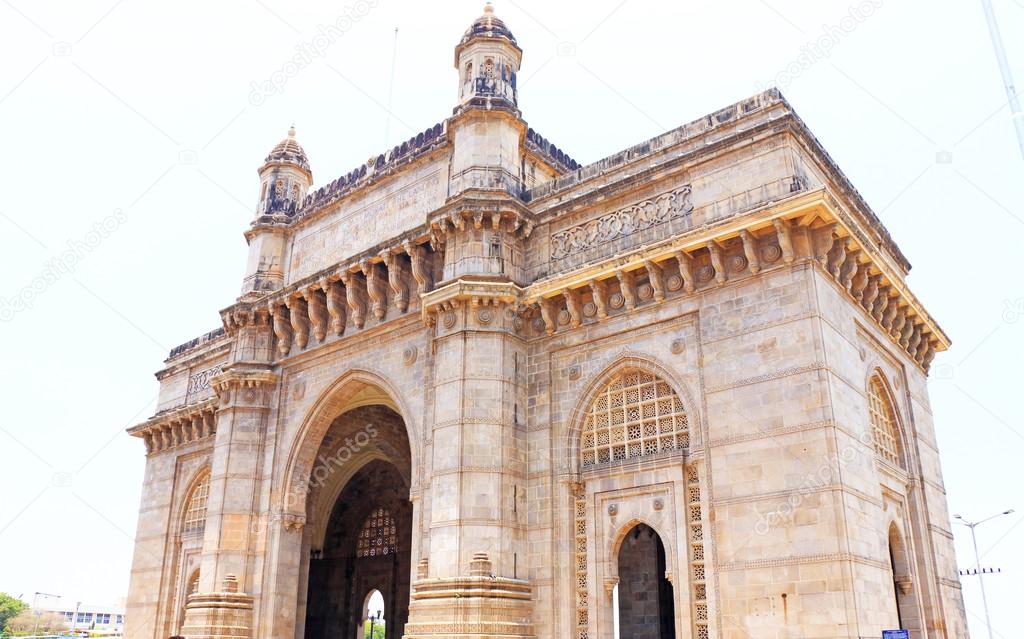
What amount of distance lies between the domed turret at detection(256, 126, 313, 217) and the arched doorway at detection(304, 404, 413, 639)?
614 cm

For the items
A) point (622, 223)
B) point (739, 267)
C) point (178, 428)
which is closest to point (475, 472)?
A: point (622, 223)

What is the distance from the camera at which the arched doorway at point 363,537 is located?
897 inches

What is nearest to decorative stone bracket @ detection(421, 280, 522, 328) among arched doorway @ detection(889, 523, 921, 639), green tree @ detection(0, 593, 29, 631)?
arched doorway @ detection(889, 523, 921, 639)

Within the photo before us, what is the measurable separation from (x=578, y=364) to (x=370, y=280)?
5.49 m

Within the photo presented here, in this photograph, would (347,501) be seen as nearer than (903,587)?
No

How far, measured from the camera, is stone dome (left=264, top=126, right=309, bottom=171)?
23.0 metres

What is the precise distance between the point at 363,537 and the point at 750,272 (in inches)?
655

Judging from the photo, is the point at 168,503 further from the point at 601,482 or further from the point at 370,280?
the point at 601,482

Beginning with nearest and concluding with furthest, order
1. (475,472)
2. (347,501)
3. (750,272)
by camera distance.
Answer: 1. (750,272)
2. (475,472)
3. (347,501)

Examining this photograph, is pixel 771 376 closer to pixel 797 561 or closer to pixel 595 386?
pixel 797 561

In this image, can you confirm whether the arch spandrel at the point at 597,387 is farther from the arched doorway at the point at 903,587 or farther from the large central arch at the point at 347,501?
the arched doorway at the point at 903,587

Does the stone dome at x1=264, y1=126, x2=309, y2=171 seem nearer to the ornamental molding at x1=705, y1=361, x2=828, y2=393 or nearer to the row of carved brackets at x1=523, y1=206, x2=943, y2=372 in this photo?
the row of carved brackets at x1=523, y1=206, x2=943, y2=372

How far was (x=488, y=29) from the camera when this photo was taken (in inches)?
719

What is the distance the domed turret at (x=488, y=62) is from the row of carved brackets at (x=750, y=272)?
4631 millimetres
